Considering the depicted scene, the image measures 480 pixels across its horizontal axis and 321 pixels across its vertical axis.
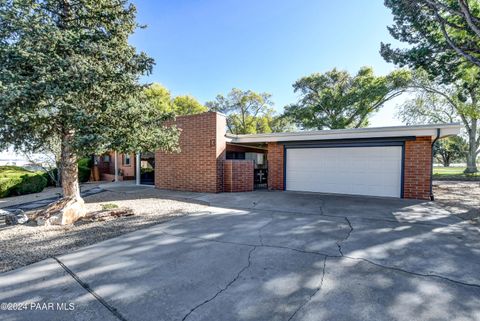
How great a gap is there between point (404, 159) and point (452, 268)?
249 inches

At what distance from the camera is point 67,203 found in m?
5.43

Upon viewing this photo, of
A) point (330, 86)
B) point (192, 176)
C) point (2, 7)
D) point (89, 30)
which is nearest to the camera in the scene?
point (2, 7)

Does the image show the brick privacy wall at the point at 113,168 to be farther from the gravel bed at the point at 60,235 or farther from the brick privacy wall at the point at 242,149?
the gravel bed at the point at 60,235

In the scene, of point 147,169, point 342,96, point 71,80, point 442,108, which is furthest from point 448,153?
point 71,80

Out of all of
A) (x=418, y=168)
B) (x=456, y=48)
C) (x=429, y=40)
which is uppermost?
(x=429, y=40)

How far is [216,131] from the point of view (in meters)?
9.65

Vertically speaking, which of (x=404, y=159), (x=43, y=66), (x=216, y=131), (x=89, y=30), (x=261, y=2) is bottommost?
(x=404, y=159)

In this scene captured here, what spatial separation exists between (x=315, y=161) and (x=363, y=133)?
2.27 m

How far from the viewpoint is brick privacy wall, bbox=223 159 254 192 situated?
32.8 ft

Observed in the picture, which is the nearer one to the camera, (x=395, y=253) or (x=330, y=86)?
(x=395, y=253)

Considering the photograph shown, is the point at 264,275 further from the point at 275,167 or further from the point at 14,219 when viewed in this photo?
the point at 275,167

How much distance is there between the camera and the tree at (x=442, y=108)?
17487 millimetres

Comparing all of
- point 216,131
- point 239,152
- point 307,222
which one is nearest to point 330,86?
point 239,152

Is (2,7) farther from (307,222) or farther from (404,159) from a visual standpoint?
(404,159)
